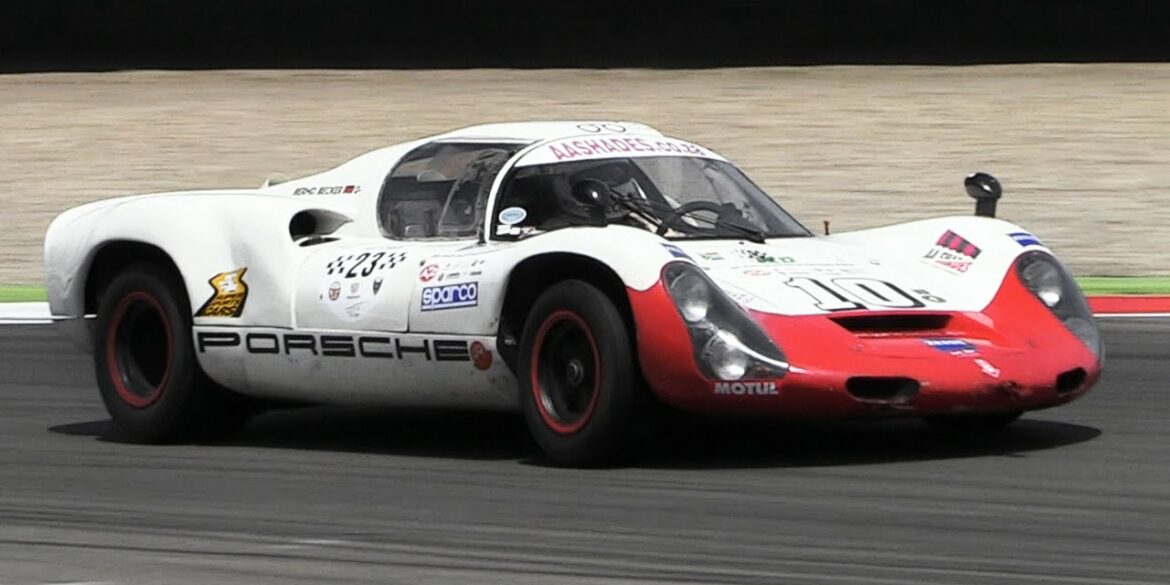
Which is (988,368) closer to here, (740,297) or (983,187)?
(740,297)

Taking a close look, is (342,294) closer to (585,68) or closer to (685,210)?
(685,210)

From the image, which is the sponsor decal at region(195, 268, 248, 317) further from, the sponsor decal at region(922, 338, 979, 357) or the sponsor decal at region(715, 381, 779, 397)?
the sponsor decal at region(922, 338, 979, 357)

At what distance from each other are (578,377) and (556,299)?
26 centimetres

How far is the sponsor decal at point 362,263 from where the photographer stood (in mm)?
8289

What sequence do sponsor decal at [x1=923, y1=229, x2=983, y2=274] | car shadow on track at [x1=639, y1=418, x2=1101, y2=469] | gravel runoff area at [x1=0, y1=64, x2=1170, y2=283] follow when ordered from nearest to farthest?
1. car shadow on track at [x1=639, y1=418, x2=1101, y2=469]
2. sponsor decal at [x1=923, y1=229, x2=983, y2=274]
3. gravel runoff area at [x1=0, y1=64, x2=1170, y2=283]

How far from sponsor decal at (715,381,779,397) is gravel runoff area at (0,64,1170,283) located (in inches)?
405

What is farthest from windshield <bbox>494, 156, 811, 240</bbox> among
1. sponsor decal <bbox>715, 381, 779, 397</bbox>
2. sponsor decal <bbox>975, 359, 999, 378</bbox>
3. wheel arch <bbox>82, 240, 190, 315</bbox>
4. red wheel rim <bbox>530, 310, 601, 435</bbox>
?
wheel arch <bbox>82, 240, 190, 315</bbox>

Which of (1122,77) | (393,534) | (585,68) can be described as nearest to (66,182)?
(585,68)

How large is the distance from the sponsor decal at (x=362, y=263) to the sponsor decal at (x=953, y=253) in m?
1.85

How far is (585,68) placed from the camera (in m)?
23.7

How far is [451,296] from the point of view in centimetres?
797

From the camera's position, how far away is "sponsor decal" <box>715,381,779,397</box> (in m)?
7.29

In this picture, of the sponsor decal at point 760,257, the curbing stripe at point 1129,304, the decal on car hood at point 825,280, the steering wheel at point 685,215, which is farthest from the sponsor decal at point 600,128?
the curbing stripe at point 1129,304

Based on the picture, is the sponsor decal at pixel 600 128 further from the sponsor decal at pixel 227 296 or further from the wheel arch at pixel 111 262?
the wheel arch at pixel 111 262
